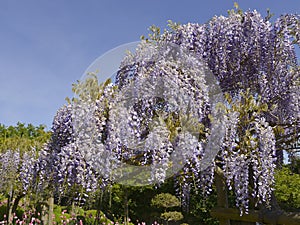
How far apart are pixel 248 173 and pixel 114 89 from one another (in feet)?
6.37

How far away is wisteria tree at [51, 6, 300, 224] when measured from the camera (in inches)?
152

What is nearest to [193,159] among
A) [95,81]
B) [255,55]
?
[95,81]

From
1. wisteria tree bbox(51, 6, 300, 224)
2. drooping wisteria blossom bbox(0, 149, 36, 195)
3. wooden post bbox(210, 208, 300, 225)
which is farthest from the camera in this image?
drooping wisteria blossom bbox(0, 149, 36, 195)

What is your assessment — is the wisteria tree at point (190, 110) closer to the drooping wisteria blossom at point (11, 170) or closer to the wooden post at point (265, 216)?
the wooden post at point (265, 216)

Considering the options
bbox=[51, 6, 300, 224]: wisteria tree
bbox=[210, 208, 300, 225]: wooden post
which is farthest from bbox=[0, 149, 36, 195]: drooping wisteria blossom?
bbox=[210, 208, 300, 225]: wooden post

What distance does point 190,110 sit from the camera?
4074 millimetres

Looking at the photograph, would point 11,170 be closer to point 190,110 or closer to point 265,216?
point 190,110

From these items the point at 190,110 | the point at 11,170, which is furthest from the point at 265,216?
the point at 11,170

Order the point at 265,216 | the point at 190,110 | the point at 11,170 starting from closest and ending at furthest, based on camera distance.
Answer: the point at 190,110 < the point at 265,216 < the point at 11,170

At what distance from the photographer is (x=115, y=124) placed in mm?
3816

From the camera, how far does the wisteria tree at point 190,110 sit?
3.85 m

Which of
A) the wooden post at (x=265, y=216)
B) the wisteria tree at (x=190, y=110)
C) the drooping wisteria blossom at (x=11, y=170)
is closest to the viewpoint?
the wisteria tree at (x=190, y=110)

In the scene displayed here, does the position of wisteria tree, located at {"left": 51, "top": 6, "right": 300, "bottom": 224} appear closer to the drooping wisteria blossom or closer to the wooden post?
the wooden post

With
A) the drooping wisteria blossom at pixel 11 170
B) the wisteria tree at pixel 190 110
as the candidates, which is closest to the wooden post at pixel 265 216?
the wisteria tree at pixel 190 110
